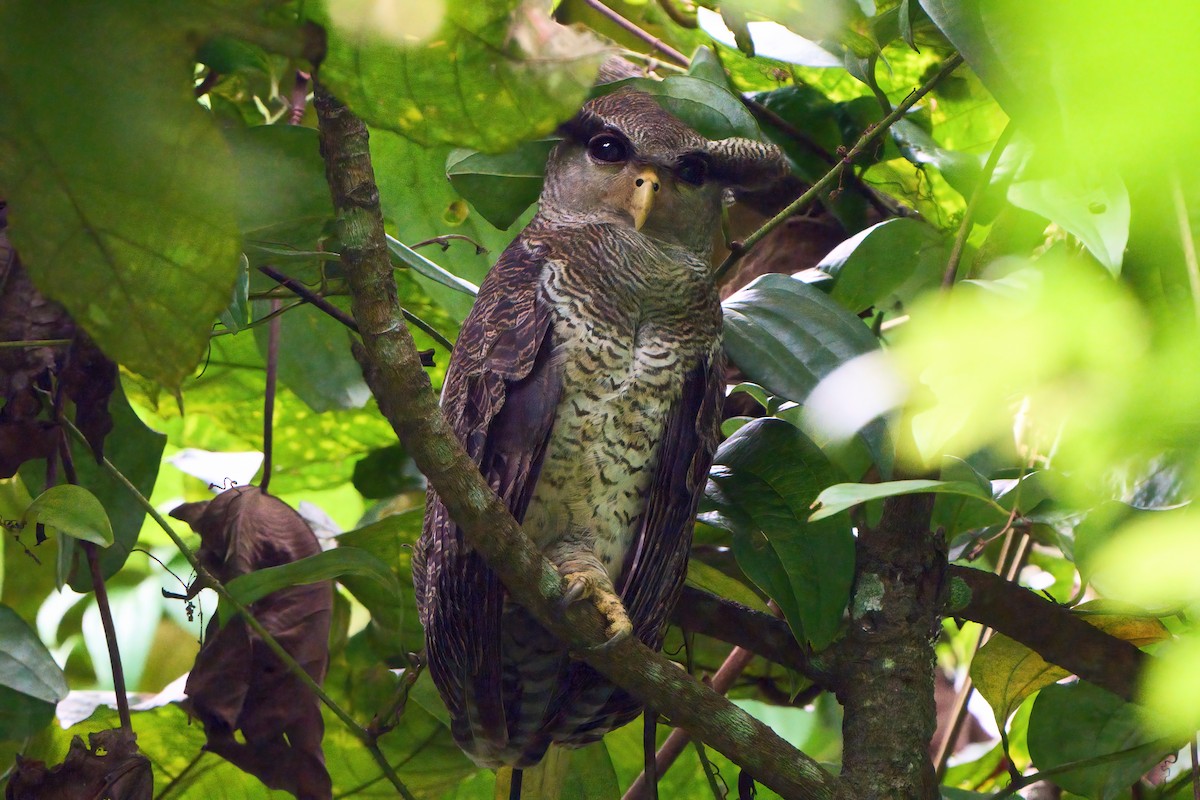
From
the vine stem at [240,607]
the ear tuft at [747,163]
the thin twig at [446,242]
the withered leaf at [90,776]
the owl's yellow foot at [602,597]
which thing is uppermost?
the ear tuft at [747,163]

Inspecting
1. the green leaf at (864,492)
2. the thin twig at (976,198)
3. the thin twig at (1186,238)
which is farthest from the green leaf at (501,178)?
the thin twig at (1186,238)

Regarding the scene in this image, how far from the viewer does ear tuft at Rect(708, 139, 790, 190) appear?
1.26 meters

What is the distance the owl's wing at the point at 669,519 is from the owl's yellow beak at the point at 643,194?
0.24 m

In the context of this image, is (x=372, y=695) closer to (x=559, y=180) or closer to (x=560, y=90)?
(x=559, y=180)

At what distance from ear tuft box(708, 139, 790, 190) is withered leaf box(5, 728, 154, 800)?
916 mm

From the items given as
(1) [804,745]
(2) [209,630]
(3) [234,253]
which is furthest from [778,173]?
(1) [804,745]

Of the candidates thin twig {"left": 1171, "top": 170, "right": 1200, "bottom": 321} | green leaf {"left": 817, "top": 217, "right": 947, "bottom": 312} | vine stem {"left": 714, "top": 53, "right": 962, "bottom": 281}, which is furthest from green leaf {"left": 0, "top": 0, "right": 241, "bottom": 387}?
green leaf {"left": 817, "top": 217, "right": 947, "bottom": 312}

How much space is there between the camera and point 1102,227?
2.29ft

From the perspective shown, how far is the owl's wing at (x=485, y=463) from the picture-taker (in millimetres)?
1061

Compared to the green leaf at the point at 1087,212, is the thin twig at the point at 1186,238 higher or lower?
lower

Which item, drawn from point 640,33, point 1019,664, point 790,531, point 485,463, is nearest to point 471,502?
point 485,463

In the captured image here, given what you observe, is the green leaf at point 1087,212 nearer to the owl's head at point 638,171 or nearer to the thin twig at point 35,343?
the owl's head at point 638,171

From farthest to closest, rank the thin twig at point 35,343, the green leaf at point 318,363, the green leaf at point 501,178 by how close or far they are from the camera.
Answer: the green leaf at point 318,363
the green leaf at point 501,178
the thin twig at point 35,343

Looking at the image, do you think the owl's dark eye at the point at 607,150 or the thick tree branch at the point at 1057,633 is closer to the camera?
the thick tree branch at the point at 1057,633
